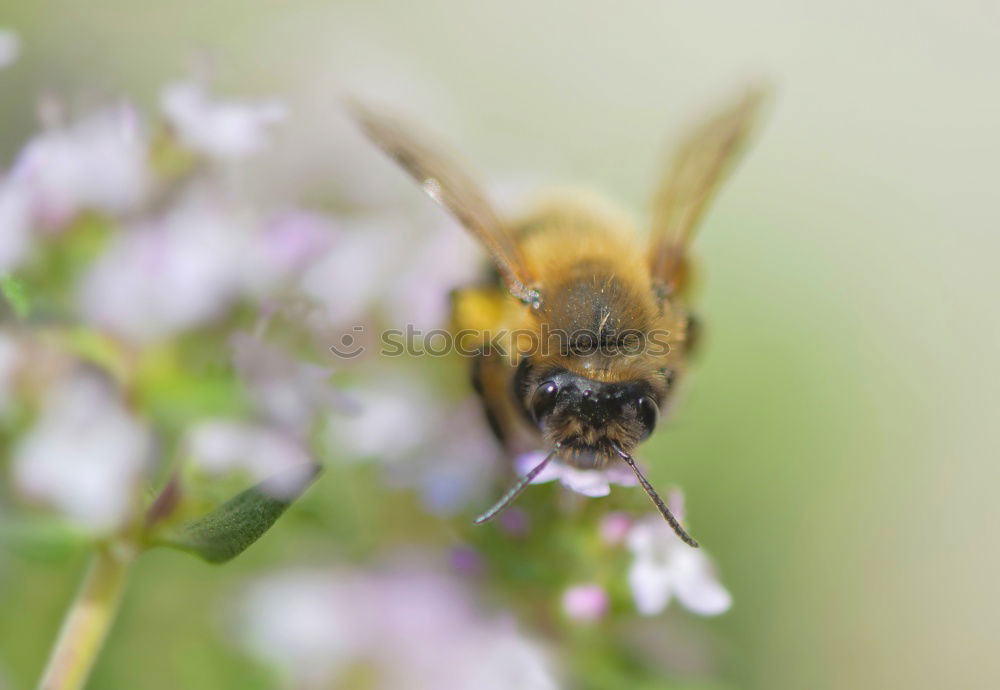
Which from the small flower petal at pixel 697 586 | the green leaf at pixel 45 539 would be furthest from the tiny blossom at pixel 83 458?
the small flower petal at pixel 697 586

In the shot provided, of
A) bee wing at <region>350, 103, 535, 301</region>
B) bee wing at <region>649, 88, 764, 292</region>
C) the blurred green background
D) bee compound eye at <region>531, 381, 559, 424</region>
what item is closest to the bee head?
bee compound eye at <region>531, 381, 559, 424</region>

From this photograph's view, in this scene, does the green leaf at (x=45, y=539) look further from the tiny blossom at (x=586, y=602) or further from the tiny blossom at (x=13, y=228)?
the tiny blossom at (x=586, y=602)

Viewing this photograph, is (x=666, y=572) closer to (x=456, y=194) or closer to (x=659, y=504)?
(x=659, y=504)

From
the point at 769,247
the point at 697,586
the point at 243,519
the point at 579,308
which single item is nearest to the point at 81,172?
the point at 243,519

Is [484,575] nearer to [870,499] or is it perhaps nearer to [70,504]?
[70,504]

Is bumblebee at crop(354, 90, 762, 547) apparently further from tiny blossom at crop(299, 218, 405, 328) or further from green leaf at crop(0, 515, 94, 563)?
green leaf at crop(0, 515, 94, 563)

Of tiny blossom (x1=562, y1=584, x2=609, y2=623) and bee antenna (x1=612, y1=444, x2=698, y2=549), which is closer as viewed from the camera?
bee antenna (x1=612, y1=444, x2=698, y2=549)

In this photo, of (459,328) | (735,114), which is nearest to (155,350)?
(459,328)
